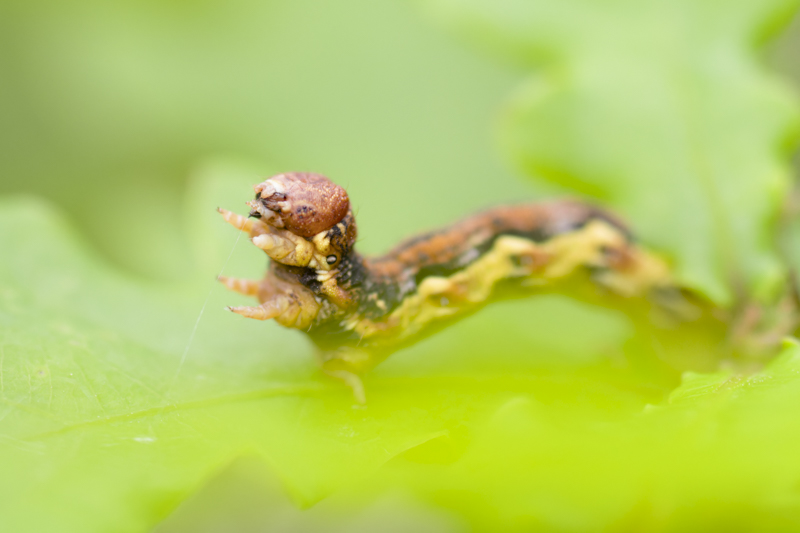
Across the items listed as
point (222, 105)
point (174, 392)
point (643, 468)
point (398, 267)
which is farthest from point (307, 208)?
point (222, 105)

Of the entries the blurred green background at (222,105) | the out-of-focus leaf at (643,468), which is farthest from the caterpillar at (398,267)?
the blurred green background at (222,105)

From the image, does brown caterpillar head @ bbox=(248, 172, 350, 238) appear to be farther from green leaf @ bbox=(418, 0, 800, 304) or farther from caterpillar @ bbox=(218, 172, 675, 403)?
green leaf @ bbox=(418, 0, 800, 304)

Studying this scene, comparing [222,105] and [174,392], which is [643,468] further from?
[222,105]

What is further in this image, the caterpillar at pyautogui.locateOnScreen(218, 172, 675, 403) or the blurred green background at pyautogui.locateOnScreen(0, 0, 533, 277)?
the blurred green background at pyautogui.locateOnScreen(0, 0, 533, 277)

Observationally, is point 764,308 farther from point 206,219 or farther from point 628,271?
point 206,219

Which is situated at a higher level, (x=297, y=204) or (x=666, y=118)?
(x=666, y=118)

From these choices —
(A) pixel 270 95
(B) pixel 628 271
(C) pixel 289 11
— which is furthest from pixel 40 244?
(C) pixel 289 11

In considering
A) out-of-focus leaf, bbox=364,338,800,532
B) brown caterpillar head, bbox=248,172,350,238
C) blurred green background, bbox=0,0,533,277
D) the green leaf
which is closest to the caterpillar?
brown caterpillar head, bbox=248,172,350,238

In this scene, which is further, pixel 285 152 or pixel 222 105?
pixel 222 105
